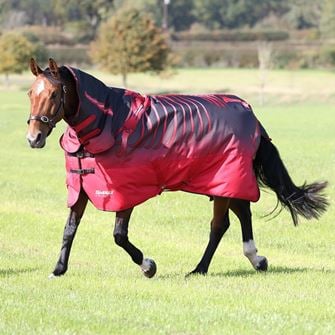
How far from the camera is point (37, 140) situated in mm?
8102

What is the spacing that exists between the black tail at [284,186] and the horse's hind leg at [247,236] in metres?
0.34

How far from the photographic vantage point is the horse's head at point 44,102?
814 centimetres

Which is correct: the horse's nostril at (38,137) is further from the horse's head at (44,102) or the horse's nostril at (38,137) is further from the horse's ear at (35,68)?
the horse's ear at (35,68)

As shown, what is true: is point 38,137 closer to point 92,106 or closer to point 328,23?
point 92,106

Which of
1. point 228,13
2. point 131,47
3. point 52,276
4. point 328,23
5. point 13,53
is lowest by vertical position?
point 228,13

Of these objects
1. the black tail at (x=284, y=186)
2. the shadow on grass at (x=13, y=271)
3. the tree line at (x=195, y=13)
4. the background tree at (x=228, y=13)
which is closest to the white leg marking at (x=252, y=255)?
the black tail at (x=284, y=186)

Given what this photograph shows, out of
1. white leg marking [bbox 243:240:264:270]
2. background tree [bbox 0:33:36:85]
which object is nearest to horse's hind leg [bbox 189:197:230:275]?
white leg marking [bbox 243:240:264:270]

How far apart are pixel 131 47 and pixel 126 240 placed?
64072 millimetres

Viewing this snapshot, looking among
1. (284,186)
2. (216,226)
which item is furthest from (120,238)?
(284,186)

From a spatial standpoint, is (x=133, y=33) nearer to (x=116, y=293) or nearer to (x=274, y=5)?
(x=116, y=293)

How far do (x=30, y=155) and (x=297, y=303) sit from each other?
18651 millimetres

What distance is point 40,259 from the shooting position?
10.3 metres

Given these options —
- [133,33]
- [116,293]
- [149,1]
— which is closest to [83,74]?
[116,293]

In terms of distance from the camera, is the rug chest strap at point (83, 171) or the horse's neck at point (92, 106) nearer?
the horse's neck at point (92, 106)
